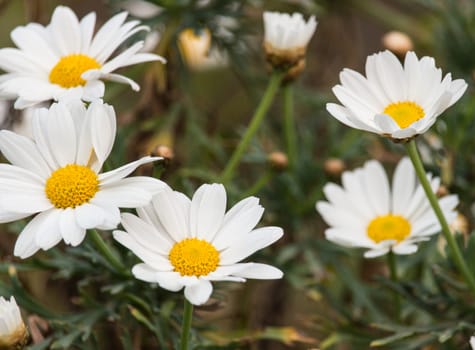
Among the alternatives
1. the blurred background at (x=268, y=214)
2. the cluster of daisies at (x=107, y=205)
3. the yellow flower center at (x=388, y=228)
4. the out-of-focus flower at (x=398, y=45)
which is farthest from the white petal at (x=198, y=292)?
the out-of-focus flower at (x=398, y=45)

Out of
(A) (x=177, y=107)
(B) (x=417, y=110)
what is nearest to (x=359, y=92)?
(B) (x=417, y=110)

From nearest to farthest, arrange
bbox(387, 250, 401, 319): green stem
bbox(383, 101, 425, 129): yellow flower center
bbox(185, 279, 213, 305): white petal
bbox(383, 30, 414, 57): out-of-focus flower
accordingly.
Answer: bbox(185, 279, 213, 305): white petal → bbox(383, 101, 425, 129): yellow flower center → bbox(387, 250, 401, 319): green stem → bbox(383, 30, 414, 57): out-of-focus flower

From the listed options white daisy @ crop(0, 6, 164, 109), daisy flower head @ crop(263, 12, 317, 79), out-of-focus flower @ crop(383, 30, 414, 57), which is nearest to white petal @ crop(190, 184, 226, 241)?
white daisy @ crop(0, 6, 164, 109)

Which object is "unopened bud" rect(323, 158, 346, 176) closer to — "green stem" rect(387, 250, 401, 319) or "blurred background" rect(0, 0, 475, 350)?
"blurred background" rect(0, 0, 475, 350)

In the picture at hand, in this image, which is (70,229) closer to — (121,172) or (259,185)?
(121,172)

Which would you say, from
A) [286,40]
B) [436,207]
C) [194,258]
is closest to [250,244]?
[194,258]

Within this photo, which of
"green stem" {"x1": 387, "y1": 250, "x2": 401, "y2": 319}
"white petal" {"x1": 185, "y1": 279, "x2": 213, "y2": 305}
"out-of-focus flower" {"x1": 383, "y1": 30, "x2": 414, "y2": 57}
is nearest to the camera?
"white petal" {"x1": 185, "y1": 279, "x2": 213, "y2": 305}
